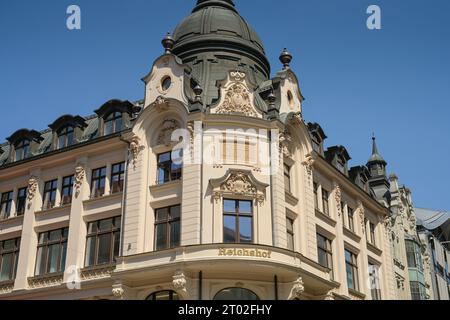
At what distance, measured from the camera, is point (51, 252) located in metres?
37.2

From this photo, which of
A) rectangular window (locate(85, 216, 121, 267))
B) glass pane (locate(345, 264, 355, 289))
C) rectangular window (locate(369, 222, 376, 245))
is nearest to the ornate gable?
rectangular window (locate(85, 216, 121, 267))

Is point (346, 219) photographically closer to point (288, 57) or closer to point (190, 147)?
point (288, 57)

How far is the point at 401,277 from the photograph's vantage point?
50.5m

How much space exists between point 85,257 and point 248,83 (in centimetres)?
1370

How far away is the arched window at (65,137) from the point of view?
3994 cm

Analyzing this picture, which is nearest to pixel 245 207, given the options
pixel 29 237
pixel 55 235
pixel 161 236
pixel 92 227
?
pixel 161 236

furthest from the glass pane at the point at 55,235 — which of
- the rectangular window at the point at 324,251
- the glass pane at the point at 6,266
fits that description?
the rectangular window at the point at 324,251

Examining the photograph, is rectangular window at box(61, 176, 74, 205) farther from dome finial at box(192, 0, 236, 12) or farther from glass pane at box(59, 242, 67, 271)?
dome finial at box(192, 0, 236, 12)

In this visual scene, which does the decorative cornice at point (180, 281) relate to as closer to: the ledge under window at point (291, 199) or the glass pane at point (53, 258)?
the ledge under window at point (291, 199)

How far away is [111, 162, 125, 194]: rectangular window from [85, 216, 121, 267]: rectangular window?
1.79m

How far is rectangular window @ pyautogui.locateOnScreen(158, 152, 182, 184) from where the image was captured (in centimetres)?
3362

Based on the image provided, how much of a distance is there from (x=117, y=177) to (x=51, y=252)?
6310 millimetres

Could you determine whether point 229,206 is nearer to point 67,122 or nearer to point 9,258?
point 67,122

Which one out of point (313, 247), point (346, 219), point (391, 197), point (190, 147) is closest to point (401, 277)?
point (391, 197)
